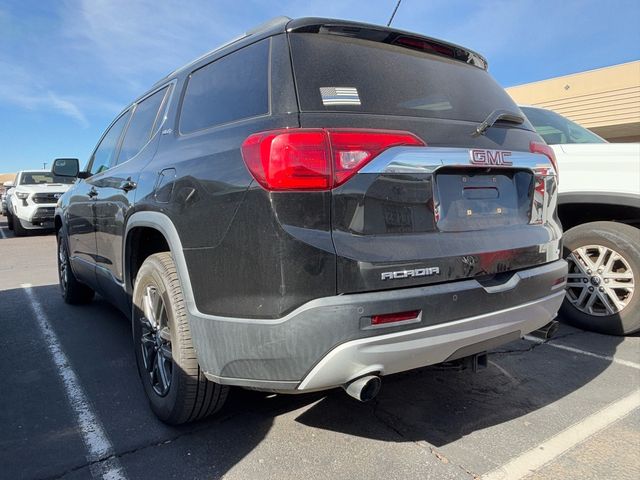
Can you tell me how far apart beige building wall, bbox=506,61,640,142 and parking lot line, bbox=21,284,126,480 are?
16.5 meters

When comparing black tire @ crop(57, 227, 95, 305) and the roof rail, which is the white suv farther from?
the roof rail

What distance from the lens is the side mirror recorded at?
15.2 feet

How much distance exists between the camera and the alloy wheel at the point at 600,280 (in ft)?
13.3

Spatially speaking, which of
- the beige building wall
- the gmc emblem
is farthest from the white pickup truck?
the beige building wall

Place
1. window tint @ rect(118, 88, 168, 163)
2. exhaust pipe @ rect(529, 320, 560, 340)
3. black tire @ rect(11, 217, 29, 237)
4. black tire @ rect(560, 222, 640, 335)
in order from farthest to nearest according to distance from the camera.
Result: black tire @ rect(11, 217, 29, 237), black tire @ rect(560, 222, 640, 335), window tint @ rect(118, 88, 168, 163), exhaust pipe @ rect(529, 320, 560, 340)

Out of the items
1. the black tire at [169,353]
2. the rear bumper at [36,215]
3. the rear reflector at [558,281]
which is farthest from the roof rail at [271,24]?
the rear bumper at [36,215]

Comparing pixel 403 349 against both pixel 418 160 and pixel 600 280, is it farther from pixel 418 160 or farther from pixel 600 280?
pixel 600 280

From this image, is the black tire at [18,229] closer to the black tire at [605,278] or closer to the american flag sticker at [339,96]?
the black tire at [605,278]

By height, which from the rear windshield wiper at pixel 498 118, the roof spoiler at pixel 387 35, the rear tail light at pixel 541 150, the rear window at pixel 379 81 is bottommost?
the rear tail light at pixel 541 150

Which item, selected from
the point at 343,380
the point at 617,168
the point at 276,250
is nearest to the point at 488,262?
the point at 343,380

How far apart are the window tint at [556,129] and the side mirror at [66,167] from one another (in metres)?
4.51

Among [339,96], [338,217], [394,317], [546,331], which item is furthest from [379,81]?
[546,331]

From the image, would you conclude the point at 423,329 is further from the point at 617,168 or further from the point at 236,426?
the point at 617,168

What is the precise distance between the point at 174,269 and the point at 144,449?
0.93 metres
